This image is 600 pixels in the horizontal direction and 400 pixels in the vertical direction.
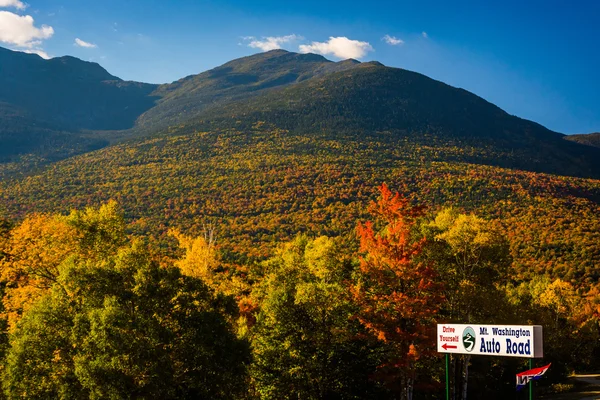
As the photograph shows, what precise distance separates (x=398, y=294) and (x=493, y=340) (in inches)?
395

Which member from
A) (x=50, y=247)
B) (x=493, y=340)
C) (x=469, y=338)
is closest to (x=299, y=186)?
(x=50, y=247)

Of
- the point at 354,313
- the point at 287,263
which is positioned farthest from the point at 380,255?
the point at 287,263

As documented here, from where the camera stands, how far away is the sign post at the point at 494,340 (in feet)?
52.4

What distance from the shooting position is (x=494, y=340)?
16.8 metres

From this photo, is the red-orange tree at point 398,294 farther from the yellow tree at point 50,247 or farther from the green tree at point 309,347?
the yellow tree at point 50,247

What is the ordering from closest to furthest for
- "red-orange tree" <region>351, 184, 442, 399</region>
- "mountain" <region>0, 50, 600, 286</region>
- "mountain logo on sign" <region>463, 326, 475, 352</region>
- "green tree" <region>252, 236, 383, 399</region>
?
"mountain logo on sign" <region>463, 326, 475, 352</region>, "red-orange tree" <region>351, 184, 442, 399</region>, "green tree" <region>252, 236, 383, 399</region>, "mountain" <region>0, 50, 600, 286</region>

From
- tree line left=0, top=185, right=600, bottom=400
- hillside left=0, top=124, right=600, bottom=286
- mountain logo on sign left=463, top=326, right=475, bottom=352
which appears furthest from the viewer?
hillside left=0, top=124, right=600, bottom=286

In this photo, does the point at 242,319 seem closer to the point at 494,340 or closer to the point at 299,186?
the point at 494,340

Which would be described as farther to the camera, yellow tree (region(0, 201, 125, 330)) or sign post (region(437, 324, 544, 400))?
yellow tree (region(0, 201, 125, 330))

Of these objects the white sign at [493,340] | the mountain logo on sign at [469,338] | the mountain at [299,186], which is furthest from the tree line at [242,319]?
the mountain at [299,186]

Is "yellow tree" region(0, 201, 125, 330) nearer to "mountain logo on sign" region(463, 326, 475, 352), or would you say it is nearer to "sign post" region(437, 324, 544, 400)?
"sign post" region(437, 324, 544, 400)

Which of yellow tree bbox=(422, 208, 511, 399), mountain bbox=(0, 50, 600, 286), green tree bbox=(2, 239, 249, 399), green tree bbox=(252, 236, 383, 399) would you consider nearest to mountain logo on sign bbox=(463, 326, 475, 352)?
green tree bbox=(252, 236, 383, 399)

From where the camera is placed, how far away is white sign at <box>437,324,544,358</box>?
16.0 metres

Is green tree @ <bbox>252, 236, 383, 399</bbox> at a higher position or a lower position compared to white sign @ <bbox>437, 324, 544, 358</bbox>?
lower
